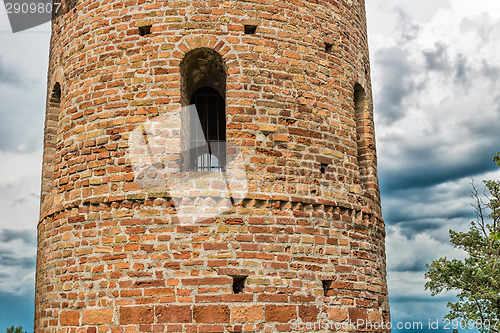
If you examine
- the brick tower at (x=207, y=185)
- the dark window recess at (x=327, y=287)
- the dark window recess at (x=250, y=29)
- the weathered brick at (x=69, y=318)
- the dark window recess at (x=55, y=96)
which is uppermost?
the dark window recess at (x=250, y=29)

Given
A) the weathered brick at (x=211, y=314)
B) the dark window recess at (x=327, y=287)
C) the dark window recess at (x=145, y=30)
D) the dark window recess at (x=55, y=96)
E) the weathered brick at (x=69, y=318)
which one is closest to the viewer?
the weathered brick at (x=211, y=314)

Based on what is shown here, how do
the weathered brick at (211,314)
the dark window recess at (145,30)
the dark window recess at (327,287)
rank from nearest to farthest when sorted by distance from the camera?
the weathered brick at (211,314), the dark window recess at (327,287), the dark window recess at (145,30)

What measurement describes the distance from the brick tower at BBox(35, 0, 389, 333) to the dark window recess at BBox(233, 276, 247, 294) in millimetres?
15

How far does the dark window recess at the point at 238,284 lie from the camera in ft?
18.2

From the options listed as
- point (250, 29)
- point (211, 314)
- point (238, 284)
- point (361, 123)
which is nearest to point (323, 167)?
point (361, 123)

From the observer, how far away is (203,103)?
297 inches

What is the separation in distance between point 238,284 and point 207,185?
1.15 meters

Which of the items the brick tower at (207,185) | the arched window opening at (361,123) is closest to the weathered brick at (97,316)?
the brick tower at (207,185)

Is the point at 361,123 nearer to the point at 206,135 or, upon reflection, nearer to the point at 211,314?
the point at 206,135

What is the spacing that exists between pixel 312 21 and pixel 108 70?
274 centimetres

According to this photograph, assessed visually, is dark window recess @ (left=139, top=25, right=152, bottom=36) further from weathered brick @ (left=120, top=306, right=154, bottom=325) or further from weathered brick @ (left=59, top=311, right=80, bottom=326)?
weathered brick @ (left=59, top=311, right=80, bottom=326)

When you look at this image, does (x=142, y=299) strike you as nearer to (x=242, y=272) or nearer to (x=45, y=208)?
(x=242, y=272)

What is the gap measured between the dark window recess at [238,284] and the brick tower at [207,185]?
0.05 feet

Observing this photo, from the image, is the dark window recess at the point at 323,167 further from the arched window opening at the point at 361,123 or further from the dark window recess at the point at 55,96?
the dark window recess at the point at 55,96
